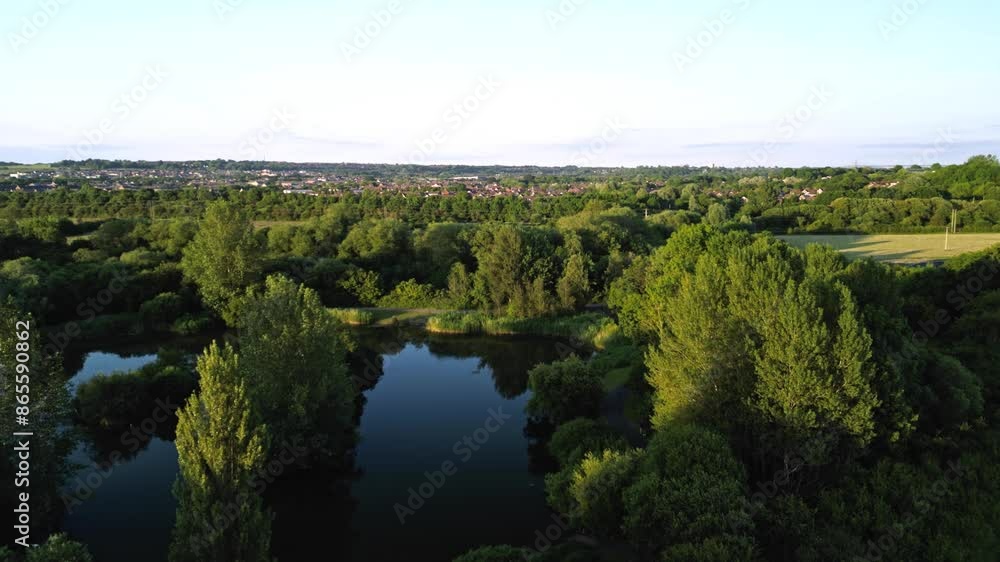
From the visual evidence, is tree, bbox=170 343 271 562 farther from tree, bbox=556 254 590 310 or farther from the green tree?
tree, bbox=556 254 590 310

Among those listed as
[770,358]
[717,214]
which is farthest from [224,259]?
[717,214]

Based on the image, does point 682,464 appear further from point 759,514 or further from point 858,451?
point 858,451

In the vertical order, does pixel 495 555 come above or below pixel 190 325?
above

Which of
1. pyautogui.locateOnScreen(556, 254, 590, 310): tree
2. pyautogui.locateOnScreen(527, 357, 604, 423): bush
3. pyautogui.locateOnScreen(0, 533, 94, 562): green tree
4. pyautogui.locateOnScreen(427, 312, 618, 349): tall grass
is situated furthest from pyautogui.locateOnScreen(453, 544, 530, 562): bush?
pyautogui.locateOnScreen(556, 254, 590, 310): tree

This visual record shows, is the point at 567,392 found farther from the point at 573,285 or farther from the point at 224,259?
the point at 224,259

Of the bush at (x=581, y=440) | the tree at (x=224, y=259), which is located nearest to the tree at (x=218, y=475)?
the bush at (x=581, y=440)

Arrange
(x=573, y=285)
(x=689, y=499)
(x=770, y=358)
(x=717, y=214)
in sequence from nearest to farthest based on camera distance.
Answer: (x=689, y=499) → (x=770, y=358) → (x=573, y=285) → (x=717, y=214)
